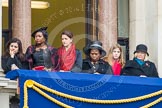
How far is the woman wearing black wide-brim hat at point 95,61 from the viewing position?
20.6 m

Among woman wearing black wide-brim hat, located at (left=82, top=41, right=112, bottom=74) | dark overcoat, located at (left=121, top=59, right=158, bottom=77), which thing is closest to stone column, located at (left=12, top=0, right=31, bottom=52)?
woman wearing black wide-brim hat, located at (left=82, top=41, right=112, bottom=74)

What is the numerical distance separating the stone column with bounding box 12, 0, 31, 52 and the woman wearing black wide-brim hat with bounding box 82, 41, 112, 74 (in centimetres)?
311

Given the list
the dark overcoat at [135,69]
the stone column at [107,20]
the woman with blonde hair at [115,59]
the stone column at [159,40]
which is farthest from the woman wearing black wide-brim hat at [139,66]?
the stone column at [107,20]

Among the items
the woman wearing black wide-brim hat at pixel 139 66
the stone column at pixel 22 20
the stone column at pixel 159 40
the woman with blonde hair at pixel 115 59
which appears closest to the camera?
the woman wearing black wide-brim hat at pixel 139 66

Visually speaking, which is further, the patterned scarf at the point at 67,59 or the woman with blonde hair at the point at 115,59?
the woman with blonde hair at the point at 115,59

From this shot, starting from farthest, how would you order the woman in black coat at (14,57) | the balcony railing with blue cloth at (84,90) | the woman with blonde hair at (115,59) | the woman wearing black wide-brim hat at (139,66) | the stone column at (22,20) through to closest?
1. the stone column at (22,20)
2. the woman with blonde hair at (115,59)
3. the woman wearing black wide-brim hat at (139,66)
4. the woman in black coat at (14,57)
5. the balcony railing with blue cloth at (84,90)

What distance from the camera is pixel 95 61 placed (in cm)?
2062

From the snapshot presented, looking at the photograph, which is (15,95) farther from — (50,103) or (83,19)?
(83,19)

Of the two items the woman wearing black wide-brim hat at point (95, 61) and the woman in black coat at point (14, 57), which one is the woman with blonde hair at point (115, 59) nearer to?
the woman wearing black wide-brim hat at point (95, 61)

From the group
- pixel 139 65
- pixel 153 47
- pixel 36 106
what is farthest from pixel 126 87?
pixel 153 47

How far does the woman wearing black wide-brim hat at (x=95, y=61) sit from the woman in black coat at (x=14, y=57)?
138cm

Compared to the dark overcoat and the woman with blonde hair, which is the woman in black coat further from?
the dark overcoat

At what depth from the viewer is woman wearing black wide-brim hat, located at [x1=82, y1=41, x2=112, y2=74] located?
810 inches

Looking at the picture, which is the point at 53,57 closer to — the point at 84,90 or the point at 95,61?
the point at 95,61
